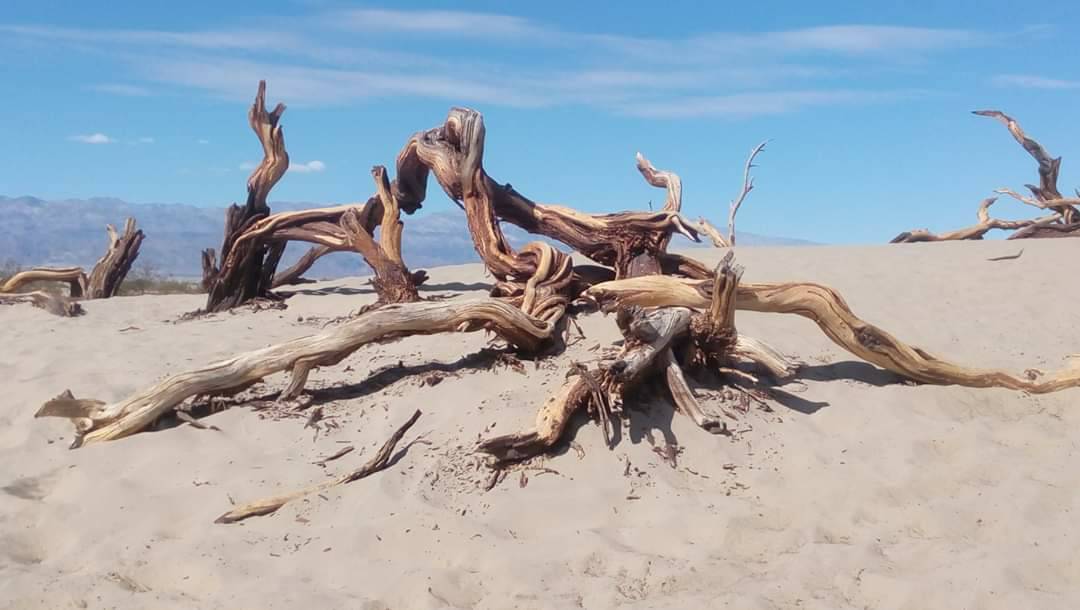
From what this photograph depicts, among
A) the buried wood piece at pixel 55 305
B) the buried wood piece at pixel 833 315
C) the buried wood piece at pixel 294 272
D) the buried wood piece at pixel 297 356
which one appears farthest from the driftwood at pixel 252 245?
the buried wood piece at pixel 833 315

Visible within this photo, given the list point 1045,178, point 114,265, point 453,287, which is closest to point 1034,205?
point 1045,178

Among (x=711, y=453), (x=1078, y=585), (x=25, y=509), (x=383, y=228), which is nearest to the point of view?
(x=1078, y=585)

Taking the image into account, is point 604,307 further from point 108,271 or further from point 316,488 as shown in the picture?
point 108,271

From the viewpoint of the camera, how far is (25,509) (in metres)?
4.87

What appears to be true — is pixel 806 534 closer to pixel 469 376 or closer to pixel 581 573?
pixel 581 573

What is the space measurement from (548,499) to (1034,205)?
42.0 ft

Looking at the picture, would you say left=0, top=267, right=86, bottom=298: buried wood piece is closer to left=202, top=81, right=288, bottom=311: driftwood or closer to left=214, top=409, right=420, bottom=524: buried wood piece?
left=202, top=81, right=288, bottom=311: driftwood

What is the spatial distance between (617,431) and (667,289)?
3.48 feet

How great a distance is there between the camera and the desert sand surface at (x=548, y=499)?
4.05m

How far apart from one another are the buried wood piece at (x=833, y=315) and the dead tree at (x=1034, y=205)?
9200mm

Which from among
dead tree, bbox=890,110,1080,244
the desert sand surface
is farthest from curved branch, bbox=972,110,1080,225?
the desert sand surface

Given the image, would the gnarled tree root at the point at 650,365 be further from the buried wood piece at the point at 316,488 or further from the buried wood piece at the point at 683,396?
→ the buried wood piece at the point at 316,488

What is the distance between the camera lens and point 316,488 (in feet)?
16.1

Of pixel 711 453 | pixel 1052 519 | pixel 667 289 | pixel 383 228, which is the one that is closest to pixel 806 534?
pixel 711 453
